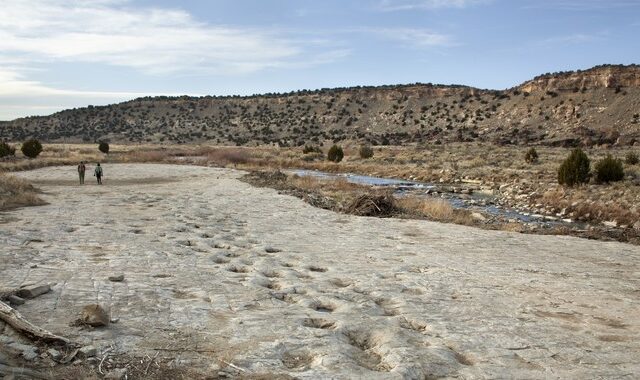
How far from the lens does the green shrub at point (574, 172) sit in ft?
85.0

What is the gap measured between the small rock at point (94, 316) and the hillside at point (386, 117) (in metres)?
55.8

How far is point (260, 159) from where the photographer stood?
52.2 metres

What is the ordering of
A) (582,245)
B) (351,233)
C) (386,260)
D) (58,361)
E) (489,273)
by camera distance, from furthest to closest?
(351,233), (582,245), (386,260), (489,273), (58,361)

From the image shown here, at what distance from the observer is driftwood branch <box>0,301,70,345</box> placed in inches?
198

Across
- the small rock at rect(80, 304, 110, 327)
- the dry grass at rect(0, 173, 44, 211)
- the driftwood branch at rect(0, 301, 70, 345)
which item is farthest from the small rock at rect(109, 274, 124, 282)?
the dry grass at rect(0, 173, 44, 211)

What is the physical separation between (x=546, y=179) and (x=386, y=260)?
22.8 m

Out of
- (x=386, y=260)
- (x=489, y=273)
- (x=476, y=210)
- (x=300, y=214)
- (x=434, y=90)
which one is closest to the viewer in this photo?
(x=489, y=273)

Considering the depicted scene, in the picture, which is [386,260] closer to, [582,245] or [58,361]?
[582,245]

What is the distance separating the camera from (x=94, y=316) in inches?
223

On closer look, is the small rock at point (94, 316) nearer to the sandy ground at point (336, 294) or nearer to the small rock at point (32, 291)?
the sandy ground at point (336, 294)

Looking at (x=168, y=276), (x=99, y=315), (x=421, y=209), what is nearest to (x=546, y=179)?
(x=421, y=209)

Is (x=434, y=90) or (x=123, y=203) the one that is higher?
(x=434, y=90)

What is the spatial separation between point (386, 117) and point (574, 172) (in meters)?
70.6

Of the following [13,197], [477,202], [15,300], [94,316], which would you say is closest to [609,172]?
[477,202]
